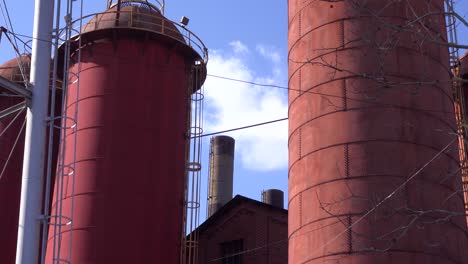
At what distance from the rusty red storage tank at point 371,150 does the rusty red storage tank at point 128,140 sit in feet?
22.6

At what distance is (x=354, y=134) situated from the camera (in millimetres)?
17094

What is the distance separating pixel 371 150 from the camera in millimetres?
16859

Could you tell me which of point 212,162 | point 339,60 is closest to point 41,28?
point 339,60

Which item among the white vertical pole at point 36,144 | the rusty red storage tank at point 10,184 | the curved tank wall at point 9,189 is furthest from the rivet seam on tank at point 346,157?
the curved tank wall at point 9,189

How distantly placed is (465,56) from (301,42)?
24.3 feet

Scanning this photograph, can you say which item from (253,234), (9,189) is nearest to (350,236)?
(253,234)

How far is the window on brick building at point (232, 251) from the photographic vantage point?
2783cm

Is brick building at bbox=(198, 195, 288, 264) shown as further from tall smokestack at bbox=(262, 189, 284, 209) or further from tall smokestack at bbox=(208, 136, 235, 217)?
tall smokestack at bbox=(208, 136, 235, 217)

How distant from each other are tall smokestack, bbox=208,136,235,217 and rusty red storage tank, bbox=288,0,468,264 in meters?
23.7

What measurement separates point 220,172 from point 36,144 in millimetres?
29167

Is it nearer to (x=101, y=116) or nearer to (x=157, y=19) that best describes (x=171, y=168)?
(x=101, y=116)

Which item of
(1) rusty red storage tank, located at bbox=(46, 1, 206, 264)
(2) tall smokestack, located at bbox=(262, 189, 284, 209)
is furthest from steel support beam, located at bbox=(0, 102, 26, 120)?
(2) tall smokestack, located at bbox=(262, 189, 284, 209)

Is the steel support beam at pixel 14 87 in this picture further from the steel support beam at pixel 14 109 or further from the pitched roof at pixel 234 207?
the pitched roof at pixel 234 207

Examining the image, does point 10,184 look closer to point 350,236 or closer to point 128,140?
point 128,140
